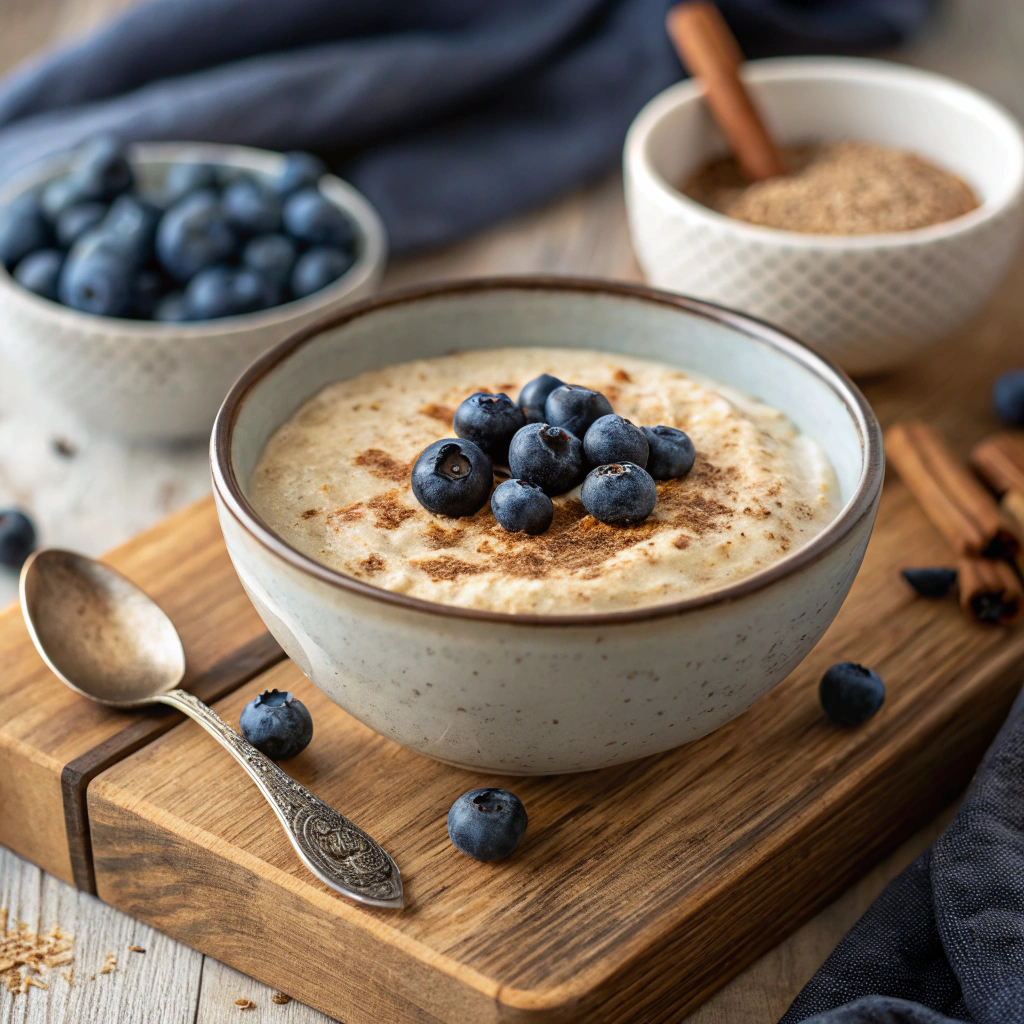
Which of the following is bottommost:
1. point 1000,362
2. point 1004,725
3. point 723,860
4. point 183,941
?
point 1000,362

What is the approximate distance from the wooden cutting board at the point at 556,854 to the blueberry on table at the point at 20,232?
1308 millimetres

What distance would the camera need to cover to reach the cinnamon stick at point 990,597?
1984 mm

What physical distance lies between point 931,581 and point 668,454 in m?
0.64

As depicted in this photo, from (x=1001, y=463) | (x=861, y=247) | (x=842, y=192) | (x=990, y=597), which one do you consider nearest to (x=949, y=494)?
(x=1001, y=463)

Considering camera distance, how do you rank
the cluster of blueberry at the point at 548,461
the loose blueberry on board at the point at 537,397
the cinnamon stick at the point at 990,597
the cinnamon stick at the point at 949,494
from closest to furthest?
1. the cluster of blueberry at the point at 548,461
2. the loose blueberry on board at the point at 537,397
3. the cinnamon stick at the point at 990,597
4. the cinnamon stick at the point at 949,494

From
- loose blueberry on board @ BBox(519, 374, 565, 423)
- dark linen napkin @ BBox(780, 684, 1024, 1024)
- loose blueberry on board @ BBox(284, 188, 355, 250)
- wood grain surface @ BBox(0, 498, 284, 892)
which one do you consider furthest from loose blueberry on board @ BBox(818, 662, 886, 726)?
loose blueberry on board @ BBox(284, 188, 355, 250)

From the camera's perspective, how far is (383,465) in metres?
1.70

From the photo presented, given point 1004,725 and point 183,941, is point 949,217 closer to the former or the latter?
point 1004,725

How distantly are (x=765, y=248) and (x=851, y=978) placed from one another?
137 cm

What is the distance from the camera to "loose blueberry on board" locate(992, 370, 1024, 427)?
247cm

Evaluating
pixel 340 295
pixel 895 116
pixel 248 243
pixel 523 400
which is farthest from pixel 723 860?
pixel 895 116

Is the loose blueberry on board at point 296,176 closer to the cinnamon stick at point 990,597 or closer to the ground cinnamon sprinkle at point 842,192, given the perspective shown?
the ground cinnamon sprinkle at point 842,192

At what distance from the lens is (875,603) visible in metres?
2.02

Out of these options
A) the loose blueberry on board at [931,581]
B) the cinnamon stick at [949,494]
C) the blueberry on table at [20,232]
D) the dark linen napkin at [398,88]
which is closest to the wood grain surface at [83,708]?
the blueberry on table at [20,232]
